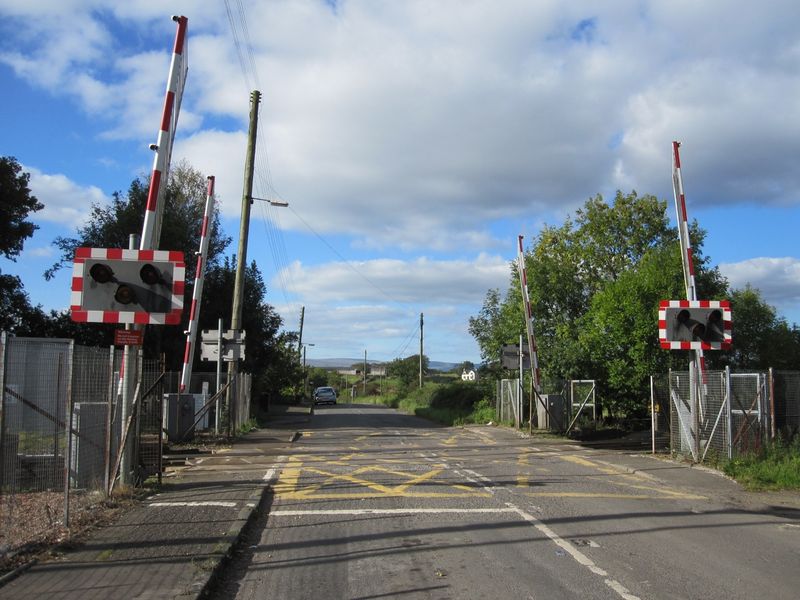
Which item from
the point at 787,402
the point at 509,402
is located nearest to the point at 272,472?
the point at 787,402

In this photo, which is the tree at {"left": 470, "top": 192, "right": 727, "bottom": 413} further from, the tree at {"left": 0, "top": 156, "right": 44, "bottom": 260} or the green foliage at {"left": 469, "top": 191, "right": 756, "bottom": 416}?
the tree at {"left": 0, "top": 156, "right": 44, "bottom": 260}

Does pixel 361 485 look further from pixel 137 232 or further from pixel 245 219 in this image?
pixel 137 232

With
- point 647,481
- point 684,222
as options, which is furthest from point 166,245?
point 647,481

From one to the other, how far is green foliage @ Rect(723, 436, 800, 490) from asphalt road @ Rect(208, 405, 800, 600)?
17.1 inches

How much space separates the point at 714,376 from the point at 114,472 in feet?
38.4

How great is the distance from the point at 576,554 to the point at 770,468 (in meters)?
7.41

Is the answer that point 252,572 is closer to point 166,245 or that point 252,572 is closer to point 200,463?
point 200,463

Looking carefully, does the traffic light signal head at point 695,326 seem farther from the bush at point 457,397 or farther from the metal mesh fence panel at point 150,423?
the bush at point 457,397

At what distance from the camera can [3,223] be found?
2877cm

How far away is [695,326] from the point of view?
14.5 metres

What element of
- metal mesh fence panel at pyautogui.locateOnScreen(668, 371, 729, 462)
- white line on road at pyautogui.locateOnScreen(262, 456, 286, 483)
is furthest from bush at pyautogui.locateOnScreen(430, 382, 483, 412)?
white line on road at pyautogui.locateOnScreen(262, 456, 286, 483)

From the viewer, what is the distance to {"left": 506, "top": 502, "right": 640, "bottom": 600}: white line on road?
6.01 metres

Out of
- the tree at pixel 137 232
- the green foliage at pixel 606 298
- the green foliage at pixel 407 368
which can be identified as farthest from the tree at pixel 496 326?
the green foliage at pixel 407 368

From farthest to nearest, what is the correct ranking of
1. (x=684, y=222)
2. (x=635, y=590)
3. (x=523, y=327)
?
(x=523, y=327)
(x=684, y=222)
(x=635, y=590)
